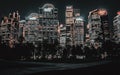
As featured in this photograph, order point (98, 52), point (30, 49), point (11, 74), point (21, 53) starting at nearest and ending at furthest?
1. point (11, 74)
2. point (21, 53)
3. point (30, 49)
4. point (98, 52)

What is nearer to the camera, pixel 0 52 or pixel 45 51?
pixel 0 52

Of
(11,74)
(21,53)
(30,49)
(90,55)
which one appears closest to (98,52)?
(90,55)

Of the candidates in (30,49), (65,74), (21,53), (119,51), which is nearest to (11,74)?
(65,74)

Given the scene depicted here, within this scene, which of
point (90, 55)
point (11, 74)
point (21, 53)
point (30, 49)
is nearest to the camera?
point (11, 74)

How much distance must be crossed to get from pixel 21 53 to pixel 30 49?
61.3 ft

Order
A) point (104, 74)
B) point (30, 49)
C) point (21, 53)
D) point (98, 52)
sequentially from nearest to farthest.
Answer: point (104, 74) → point (21, 53) → point (30, 49) → point (98, 52)

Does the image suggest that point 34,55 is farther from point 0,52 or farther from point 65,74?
point 65,74

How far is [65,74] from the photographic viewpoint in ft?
94.8

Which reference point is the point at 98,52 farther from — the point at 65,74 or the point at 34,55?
the point at 65,74

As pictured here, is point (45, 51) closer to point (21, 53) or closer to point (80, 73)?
point (21, 53)

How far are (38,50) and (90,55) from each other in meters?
29.7

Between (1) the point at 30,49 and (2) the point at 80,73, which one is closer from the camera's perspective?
(2) the point at 80,73

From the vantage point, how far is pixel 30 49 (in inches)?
5197

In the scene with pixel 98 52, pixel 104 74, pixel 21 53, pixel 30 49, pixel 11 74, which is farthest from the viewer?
pixel 98 52
